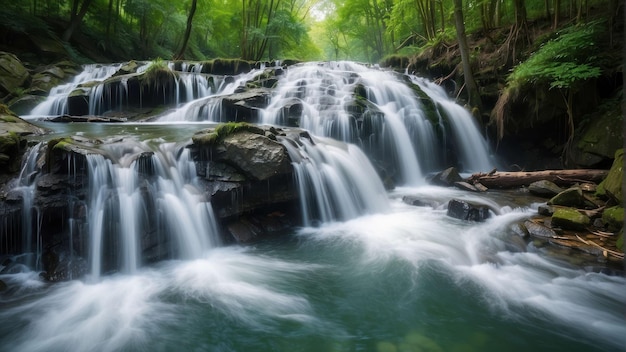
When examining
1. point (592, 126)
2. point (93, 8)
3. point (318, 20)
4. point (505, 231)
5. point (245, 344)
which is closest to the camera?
point (245, 344)

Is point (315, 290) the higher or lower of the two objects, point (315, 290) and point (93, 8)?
the lower

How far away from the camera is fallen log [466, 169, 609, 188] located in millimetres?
6976

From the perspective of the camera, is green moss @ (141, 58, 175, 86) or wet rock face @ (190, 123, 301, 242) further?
green moss @ (141, 58, 175, 86)

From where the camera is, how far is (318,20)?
37.6m

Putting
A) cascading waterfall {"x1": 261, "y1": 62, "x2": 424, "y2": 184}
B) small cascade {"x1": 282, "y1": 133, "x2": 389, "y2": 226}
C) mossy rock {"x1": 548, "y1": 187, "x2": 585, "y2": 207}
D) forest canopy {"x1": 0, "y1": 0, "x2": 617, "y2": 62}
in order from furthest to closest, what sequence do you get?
forest canopy {"x1": 0, "y1": 0, "x2": 617, "y2": 62} < cascading waterfall {"x1": 261, "y1": 62, "x2": 424, "y2": 184} < small cascade {"x1": 282, "y1": 133, "x2": 389, "y2": 226} < mossy rock {"x1": 548, "y1": 187, "x2": 585, "y2": 207}

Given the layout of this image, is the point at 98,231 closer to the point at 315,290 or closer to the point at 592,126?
the point at 315,290

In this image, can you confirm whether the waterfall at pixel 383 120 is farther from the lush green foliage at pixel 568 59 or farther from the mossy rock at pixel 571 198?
the mossy rock at pixel 571 198

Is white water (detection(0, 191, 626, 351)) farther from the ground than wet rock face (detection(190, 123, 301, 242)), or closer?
closer

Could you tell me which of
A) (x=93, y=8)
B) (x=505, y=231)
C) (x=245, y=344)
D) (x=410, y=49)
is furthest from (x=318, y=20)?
(x=245, y=344)

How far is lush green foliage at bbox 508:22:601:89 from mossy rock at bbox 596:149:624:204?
2048mm

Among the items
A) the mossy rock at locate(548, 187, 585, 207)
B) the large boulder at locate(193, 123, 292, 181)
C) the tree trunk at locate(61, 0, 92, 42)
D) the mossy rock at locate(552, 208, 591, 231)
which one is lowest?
the mossy rock at locate(552, 208, 591, 231)

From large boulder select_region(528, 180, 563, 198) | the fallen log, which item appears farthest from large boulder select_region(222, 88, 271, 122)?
large boulder select_region(528, 180, 563, 198)

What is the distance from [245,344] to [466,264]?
3.18 metres

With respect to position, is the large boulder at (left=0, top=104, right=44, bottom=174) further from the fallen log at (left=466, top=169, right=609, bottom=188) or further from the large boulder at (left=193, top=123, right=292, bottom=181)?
the fallen log at (left=466, top=169, right=609, bottom=188)
